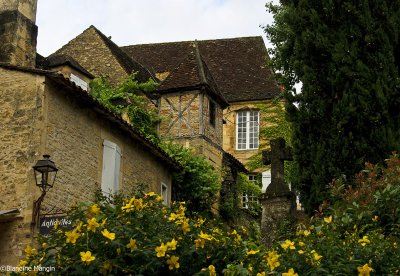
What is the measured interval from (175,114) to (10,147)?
41.1ft

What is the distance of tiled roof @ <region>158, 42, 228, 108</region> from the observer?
90.9ft

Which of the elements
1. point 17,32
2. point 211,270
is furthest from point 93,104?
point 211,270

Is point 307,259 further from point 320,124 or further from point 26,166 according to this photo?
point 26,166

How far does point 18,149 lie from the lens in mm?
15703

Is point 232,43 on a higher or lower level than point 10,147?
higher

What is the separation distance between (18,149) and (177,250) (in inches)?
335

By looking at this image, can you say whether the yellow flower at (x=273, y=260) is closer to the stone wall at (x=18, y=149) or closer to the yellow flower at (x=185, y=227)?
the yellow flower at (x=185, y=227)

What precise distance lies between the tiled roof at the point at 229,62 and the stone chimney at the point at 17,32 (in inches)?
682

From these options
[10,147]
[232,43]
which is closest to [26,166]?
[10,147]

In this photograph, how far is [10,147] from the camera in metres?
15.8

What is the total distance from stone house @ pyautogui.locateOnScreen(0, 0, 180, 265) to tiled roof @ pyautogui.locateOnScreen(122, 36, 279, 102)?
1814 centimetres

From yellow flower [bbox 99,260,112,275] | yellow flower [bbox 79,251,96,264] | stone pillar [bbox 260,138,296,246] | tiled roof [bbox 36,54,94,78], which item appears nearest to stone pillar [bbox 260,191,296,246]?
stone pillar [bbox 260,138,296,246]

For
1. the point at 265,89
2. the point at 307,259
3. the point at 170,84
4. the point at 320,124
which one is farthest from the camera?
the point at 265,89

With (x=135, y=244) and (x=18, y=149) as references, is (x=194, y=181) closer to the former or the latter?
(x=18, y=149)
